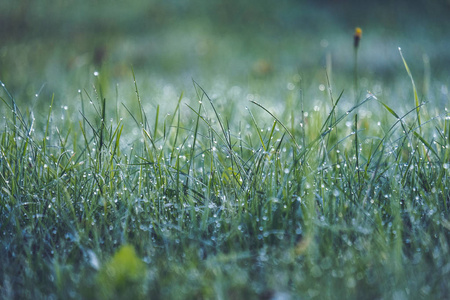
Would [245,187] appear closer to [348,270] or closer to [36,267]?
[348,270]

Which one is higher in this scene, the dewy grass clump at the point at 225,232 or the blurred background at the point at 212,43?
the blurred background at the point at 212,43

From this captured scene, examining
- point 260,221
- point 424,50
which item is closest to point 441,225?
point 260,221

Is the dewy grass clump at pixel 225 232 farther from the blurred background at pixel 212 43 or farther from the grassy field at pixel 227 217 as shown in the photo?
the blurred background at pixel 212 43

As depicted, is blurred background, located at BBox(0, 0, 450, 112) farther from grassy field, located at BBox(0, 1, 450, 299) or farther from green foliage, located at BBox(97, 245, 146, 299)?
green foliage, located at BBox(97, 245, 146, 299)

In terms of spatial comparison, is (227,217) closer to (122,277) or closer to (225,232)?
(225,232)

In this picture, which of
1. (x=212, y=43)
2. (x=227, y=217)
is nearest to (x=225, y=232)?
(x=227, y=217)

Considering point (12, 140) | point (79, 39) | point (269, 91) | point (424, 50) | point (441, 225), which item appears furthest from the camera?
point (79, 39)

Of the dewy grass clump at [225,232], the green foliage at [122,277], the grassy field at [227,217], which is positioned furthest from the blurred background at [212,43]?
the green foliage at [122,277]

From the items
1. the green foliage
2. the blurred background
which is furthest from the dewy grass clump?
the blurred background
